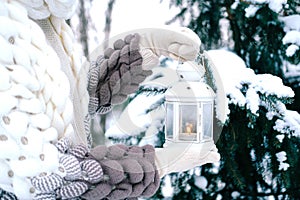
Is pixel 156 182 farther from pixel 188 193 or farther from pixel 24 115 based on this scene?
pixel 188 193

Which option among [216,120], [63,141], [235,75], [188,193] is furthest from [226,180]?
[63,141]

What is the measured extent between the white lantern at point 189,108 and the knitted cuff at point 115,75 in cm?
6

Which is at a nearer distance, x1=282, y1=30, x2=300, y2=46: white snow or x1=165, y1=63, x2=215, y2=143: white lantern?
x1=165, y1=63, x2=215, y2=143: white lantern

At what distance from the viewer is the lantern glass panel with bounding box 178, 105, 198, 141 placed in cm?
52

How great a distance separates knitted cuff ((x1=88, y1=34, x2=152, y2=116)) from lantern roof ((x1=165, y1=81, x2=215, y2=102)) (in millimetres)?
63

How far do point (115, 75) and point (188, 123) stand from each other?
115mm

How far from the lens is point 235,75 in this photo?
1.25m

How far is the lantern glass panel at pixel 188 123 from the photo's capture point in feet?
1.71

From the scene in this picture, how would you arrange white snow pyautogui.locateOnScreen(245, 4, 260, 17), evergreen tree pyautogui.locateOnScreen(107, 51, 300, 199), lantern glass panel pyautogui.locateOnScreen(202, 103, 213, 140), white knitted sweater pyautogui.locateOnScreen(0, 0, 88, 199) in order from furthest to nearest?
1. white snow pyautogui.locateOnScreen(245, 4, 260, 17)
2. evergreen tree pyautogui.locateOnScreen(107, 51, 300, 199)
3. lantern glass panel pyautogui.locateOnScreen(202, 103, 213, 140)
4. white knitted sweater pyautogui.locateOnScreen(0, 0, 88, 199)

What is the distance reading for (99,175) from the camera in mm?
430

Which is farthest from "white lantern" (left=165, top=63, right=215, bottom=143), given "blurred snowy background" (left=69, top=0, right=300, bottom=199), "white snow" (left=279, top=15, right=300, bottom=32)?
"white snow" (left=279, top=15, right=300, bottom=32)

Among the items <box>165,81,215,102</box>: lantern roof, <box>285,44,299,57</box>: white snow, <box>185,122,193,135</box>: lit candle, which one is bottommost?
<box>185,122,193,135</box>: lit candle

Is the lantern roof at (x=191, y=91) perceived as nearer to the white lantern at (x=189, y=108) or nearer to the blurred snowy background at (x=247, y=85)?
the white lantern at (x=189, y=108)

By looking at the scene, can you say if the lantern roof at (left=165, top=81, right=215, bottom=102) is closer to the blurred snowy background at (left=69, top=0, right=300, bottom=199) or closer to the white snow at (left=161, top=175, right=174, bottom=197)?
the blurred snowy background at (left=69, top=0, right=300, bottom=199)
